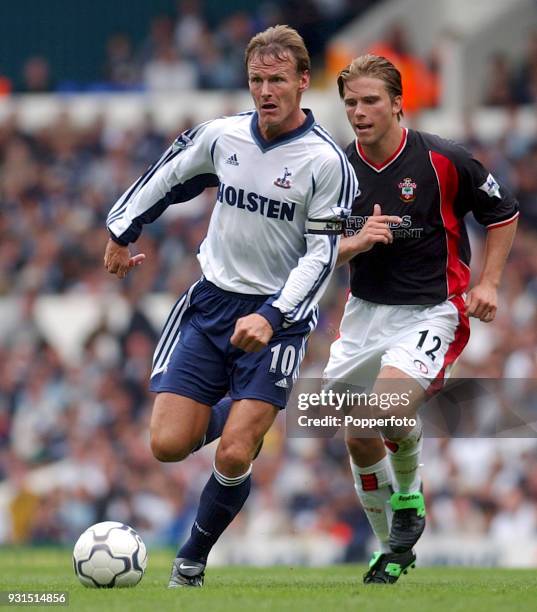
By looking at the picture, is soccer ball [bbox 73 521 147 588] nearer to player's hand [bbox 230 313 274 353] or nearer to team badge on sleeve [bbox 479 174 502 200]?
player's hand [bbox 230 313 274 353]

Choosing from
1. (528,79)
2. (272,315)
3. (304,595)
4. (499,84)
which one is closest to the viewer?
(304,595)

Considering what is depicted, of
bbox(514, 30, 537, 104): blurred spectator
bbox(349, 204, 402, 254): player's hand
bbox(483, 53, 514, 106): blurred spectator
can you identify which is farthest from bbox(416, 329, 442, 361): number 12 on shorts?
bbox(483, 53, 514, 106): blurred spectator

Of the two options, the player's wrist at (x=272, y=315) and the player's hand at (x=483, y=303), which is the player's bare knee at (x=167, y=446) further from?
the player's hand at (x=483, y=303)

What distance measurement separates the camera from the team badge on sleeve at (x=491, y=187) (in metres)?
8.48

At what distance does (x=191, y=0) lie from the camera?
22.6 meters

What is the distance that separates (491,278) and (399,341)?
624 millimetres

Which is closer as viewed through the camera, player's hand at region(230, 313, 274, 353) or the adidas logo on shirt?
player's hand at region(230, 313, 274, 353)

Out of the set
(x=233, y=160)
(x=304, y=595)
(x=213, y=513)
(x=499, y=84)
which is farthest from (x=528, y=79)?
(x=304, y=595)

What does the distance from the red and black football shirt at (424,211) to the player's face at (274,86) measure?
91 centimetres

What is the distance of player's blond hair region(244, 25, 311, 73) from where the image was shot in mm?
7770

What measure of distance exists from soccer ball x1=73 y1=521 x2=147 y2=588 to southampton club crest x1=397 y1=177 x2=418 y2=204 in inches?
94.4

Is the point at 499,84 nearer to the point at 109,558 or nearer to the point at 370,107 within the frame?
the point at 370,107

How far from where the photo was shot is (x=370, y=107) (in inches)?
328

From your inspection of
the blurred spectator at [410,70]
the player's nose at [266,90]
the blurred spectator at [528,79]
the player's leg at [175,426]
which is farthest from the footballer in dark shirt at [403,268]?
the blurred spectator at [410,70]
